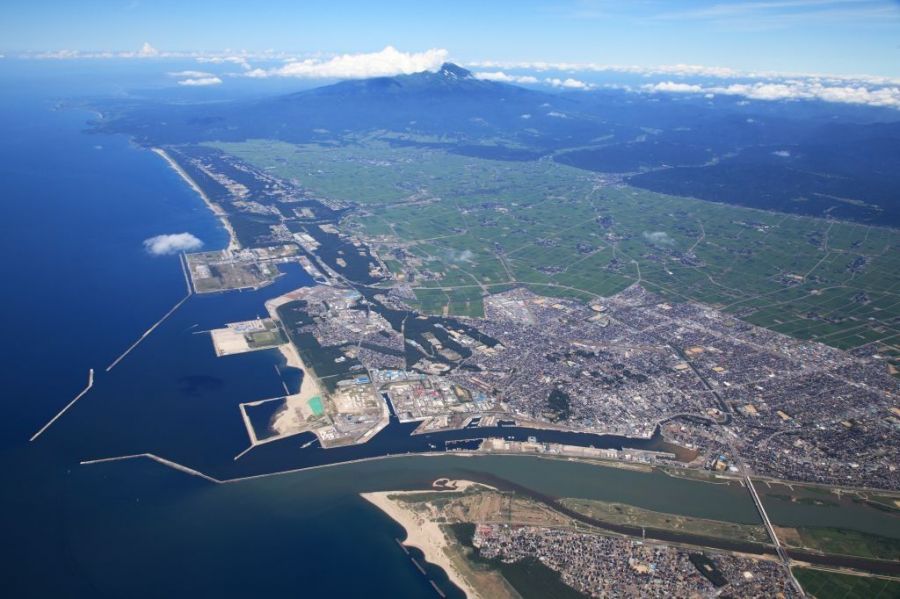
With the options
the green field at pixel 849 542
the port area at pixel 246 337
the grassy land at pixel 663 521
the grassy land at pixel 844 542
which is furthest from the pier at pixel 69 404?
the green field at pixel 849 542

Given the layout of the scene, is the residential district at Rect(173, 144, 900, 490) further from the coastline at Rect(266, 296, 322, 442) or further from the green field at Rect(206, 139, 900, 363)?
the green field at Rect(206, 139, 900, 363)

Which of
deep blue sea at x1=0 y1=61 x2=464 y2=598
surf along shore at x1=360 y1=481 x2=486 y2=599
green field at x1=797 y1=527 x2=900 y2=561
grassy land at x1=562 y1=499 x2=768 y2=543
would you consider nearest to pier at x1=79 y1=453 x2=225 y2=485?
deep blue sea at x1=0 y1=61 x2=464 y2=598

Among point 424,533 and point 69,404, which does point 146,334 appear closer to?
point 69,404

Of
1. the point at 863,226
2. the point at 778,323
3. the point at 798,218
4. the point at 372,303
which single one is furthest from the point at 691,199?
the point at 372,303

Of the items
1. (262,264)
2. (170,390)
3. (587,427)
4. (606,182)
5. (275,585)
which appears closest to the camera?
(275,585)

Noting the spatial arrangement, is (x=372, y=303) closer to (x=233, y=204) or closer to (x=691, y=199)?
(x=233, y=204)

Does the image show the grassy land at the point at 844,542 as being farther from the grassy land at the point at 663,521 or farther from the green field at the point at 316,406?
the green field at the point at 316,406

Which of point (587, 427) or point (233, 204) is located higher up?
point (233, 204)
